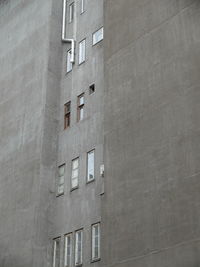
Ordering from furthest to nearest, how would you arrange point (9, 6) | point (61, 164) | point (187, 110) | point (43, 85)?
1. point (9, 6)
2. point (43, 85)
3. point (61, 164)
4. point (187, 110)

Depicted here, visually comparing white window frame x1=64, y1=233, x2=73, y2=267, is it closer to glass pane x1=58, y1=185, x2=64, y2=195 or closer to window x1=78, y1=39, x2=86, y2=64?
glass pane x1=58, y1=185, x2=64, y2=195

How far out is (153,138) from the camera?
22.5 metres

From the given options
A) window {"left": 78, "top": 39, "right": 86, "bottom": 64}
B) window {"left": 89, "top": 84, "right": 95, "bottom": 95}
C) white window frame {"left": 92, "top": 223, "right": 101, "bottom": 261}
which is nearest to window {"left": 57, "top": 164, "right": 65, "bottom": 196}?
white window frame {"left": 92, "top": 223, "right": 101, "bottom": 261}

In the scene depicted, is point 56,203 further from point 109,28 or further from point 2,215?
point 109,28

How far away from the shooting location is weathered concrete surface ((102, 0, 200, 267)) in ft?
66.8

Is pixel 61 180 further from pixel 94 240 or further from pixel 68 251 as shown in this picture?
pixel 94 240

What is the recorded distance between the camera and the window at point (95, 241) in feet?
79.3

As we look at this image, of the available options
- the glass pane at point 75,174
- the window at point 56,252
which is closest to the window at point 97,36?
the glass pane at point 75,174

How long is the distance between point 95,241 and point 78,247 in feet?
3.83

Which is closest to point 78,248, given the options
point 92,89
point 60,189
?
point 60,189

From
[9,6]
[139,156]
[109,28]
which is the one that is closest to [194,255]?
[139,156]

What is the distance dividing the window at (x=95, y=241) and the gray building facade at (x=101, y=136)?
8cm

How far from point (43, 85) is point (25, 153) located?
4.04m

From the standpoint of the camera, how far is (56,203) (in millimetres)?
27484
